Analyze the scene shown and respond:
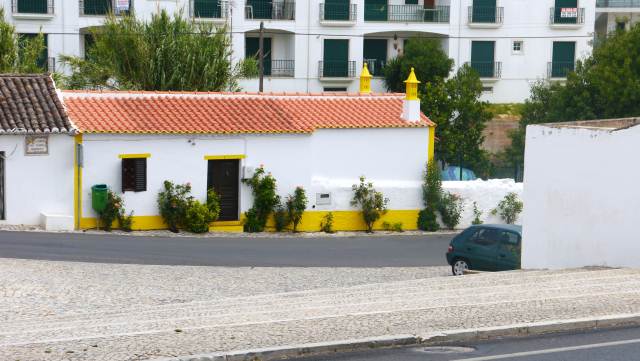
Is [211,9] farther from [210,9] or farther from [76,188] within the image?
[76,188]

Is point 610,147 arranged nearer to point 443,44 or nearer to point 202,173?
point 202,173

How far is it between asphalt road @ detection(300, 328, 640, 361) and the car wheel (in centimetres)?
1164

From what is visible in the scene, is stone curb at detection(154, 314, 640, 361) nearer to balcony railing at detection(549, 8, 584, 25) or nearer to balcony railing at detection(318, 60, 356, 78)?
balcony railing at detection(318, 60, 356, 78)

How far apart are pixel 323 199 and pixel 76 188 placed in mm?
7871

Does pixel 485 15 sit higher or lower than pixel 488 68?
higher

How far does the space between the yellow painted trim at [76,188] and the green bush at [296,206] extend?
6458mm

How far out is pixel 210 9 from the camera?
190ft

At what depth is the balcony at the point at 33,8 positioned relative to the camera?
55375 millimetres

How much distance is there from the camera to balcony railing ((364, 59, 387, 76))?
60.8 meters

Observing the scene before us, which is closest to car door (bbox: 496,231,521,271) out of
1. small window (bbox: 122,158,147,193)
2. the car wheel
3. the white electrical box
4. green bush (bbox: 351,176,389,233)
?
the car wheel

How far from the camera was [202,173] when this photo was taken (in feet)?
110

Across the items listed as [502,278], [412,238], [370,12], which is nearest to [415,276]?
[502,278]

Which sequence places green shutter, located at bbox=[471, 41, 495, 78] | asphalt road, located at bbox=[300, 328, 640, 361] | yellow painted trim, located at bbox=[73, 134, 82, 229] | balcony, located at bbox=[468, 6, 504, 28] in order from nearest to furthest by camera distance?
1. asphalt road, located at bbox=[300, 328, 640, 361]
2. yellow painted trim, located at bbox=[73, 134, 82, 229]
3. balcony, located at bbox=[468, 6, 504, 28]
4. green shutter, located at bbox=[471, 41, 495, 78]

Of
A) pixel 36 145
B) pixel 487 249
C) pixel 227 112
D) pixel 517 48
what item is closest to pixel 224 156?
pixel 227 112
